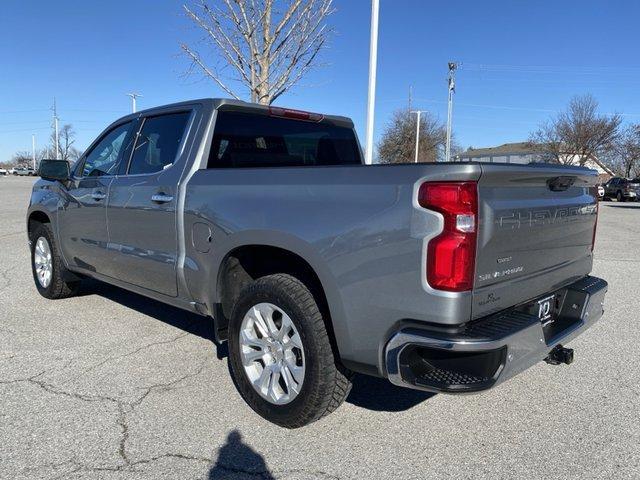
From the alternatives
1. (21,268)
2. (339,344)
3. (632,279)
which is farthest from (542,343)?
(21,268)

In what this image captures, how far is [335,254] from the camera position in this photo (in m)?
2.61

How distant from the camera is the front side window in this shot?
4500 mm

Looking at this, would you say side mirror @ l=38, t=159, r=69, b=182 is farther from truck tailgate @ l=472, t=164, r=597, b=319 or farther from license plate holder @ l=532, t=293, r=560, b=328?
license plate holder @ l=532, t=293, r=560, b=328

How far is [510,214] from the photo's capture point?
251cm

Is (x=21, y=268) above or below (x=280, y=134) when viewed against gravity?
below

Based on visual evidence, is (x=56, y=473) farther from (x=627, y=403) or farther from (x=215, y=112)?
(x=627, y=403)

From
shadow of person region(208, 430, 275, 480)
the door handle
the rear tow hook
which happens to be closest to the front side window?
the door handle

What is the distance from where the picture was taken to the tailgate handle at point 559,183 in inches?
113

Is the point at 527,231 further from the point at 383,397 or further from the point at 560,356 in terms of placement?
the point at 383,397

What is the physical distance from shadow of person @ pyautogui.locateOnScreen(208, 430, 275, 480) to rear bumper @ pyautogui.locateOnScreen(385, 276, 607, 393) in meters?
0.82

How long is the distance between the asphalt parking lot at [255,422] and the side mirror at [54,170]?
1.44 metres

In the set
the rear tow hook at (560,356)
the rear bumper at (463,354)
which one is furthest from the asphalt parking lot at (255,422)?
the rear bumper at (463,354)

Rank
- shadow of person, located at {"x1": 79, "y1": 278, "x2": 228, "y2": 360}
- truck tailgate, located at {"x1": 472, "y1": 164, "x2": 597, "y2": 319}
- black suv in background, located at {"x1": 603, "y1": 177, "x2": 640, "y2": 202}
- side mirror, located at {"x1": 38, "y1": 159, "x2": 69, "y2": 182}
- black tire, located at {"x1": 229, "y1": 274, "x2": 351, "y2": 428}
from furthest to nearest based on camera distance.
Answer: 1. black suv in background, located at {"x1": 603, "y1": 177, "x2": 640, "y2": 202}
2. side mirror, located at {"x1": 38, "y1": 159, "x2": 69, "y2": 182}
3. shadow of person, located at {"x1": 79, "y1": 278, "x2": 228, "y2": 360}
4. black tire, located at {"x1": 229, "y1": 274, "x2": 351, "y2": 428}
5. truck tailgate, located at {"x1": 472, "y1": 164, "x2": 597, "y2": 319}

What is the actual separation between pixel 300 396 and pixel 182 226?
4.61ft
